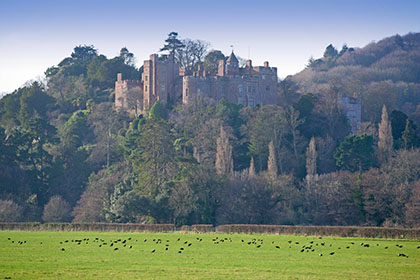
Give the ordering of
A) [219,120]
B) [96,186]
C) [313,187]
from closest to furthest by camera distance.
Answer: [313,187]
[96,186]
[219,120]

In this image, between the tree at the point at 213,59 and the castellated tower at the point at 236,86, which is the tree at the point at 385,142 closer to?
the castellated tower at the point at 236,86

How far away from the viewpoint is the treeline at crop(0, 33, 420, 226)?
61.6 meters

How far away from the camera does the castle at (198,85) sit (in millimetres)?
85688

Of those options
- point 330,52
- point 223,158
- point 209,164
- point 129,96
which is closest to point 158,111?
point 129,96

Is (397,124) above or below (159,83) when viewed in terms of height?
below

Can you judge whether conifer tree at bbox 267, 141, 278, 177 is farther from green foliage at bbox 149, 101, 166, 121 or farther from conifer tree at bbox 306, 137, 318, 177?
green foliage at bbox 149, 101, 166, 121

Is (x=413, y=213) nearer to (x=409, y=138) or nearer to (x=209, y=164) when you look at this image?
(x=209, y=164)

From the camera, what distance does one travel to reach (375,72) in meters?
139

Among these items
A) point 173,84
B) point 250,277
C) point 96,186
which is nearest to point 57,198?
point 96,186

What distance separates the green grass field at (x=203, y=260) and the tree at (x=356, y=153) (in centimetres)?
3538

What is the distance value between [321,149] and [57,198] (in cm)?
2704

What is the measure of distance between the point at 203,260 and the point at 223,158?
1582 inches

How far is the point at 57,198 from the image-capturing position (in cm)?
6962

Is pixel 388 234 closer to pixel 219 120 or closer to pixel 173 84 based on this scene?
pixel 219 120
